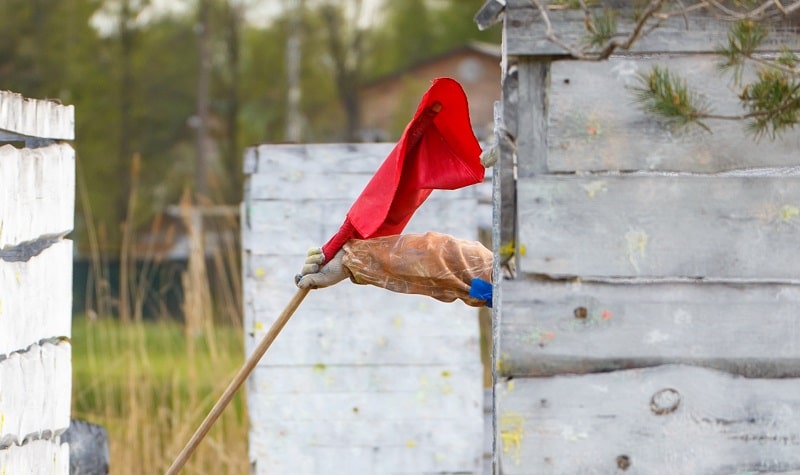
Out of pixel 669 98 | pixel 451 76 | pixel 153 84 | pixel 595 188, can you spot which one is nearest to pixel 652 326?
pixel 595 188

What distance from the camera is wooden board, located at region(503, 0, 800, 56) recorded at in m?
2.17

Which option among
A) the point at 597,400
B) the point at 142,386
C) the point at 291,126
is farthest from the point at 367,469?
the point at 291,126

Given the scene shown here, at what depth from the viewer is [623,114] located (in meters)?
2.20

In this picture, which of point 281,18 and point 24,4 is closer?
point 24,4

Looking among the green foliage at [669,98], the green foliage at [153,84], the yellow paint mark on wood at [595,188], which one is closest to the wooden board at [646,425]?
the yellow paint mark on wood at [595,188]

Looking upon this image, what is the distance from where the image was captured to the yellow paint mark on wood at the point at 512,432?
2221 mm

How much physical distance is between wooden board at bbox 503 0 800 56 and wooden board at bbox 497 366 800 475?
56 cm

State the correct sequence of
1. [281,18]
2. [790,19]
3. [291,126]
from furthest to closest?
[281,18], [291,126], [790,19]

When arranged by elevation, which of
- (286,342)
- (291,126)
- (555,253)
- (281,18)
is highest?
(281,18)

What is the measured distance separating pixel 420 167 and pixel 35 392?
105 centimetres

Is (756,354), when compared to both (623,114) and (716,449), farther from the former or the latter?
(623,114)

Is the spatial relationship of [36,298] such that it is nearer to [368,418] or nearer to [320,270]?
[320,270]

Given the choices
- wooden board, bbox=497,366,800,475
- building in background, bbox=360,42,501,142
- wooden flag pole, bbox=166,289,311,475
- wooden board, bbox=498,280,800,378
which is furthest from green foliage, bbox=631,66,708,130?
building in background, bbox=360,42,501,142

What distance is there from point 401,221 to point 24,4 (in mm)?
18349
